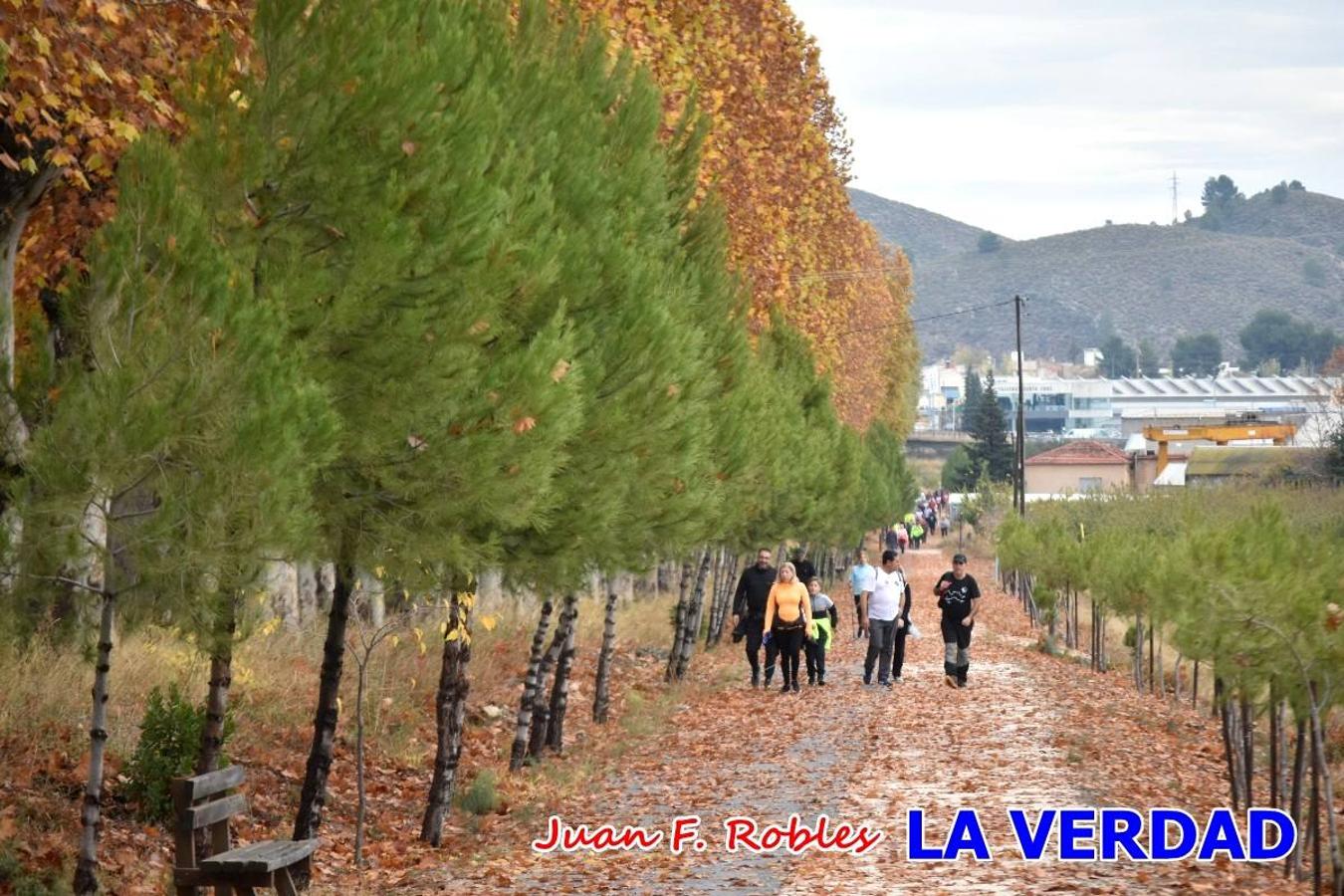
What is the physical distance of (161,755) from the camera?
47.1 feet

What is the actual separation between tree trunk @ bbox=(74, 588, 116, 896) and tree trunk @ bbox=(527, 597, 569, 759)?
8302 millimetres

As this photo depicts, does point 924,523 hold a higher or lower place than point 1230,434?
lower

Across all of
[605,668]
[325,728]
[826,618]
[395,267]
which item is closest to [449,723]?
[325,728]

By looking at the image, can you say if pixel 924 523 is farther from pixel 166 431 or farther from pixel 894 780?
pixel 166 431

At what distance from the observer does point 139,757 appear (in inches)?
564

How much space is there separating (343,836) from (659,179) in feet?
24.3

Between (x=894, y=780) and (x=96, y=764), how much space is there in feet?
26.8

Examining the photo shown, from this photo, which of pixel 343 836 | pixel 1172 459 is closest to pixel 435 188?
pixel 343 836

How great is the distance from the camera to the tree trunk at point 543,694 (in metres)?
19.3

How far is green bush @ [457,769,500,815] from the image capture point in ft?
55.8

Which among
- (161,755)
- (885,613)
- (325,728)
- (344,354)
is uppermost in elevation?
(344,354)

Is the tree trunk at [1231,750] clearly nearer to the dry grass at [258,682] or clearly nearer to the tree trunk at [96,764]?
the dry grass at [258,682]

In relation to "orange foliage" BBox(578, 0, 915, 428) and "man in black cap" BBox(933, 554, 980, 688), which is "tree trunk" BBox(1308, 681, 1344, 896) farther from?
"man in black cap" BBox(933, 554, 980, 688)

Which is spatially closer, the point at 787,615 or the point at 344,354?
the point at 344,354
